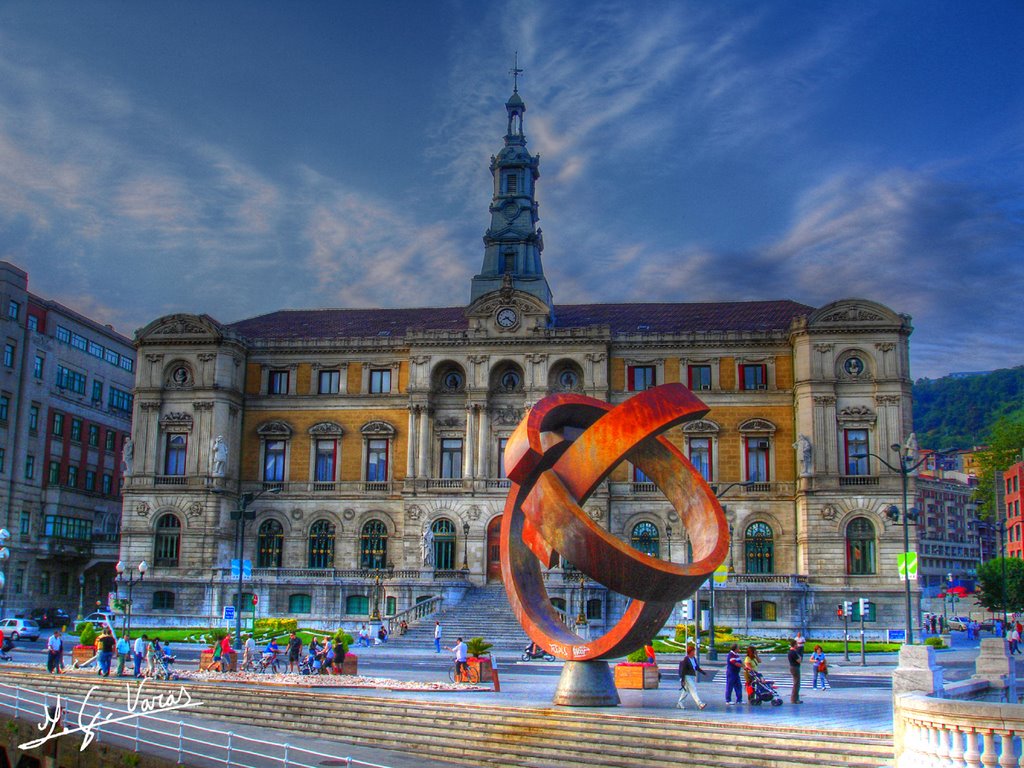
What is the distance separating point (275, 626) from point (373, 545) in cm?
1136

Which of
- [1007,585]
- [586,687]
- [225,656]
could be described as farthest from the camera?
[1007,585]

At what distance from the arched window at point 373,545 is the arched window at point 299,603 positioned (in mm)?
4840

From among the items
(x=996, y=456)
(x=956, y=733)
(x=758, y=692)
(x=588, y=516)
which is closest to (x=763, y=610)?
(x=758, y=692)

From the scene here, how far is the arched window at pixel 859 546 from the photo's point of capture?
61.8m

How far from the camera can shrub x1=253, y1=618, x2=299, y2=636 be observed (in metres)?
55.1

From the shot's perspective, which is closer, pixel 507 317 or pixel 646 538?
pixel 646 538

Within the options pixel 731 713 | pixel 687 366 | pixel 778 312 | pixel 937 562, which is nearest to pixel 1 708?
pixel 731 713

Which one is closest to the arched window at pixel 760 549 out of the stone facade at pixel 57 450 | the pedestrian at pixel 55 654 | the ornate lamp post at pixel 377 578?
the ornate lamp post at pixel 377 578

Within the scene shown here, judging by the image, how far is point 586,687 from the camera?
26.0 meters

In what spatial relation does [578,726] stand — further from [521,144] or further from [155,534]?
[521,144]

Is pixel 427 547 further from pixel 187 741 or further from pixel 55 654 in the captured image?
pixel 187 741

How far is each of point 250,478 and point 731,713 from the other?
49079mm

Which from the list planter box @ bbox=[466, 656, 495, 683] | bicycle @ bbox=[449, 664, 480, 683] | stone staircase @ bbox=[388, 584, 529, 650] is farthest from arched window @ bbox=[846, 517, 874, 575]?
planter box @ bbox=[466, 656, 495, 683]

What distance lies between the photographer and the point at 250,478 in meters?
69.3
